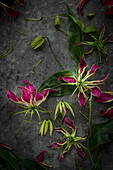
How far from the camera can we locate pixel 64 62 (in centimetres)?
91

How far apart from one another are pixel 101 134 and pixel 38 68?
47 cm

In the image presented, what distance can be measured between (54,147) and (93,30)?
629 millimetres

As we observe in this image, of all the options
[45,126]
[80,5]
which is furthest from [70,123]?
[80,5]

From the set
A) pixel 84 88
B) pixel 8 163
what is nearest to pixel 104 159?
pixel 84 88

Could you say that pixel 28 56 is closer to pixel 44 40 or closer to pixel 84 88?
pixel 44 40

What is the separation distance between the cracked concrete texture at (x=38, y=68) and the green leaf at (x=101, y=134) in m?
0.05

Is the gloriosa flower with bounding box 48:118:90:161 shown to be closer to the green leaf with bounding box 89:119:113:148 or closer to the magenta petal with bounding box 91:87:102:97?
the green leaf with bounding box 89:119:113:148

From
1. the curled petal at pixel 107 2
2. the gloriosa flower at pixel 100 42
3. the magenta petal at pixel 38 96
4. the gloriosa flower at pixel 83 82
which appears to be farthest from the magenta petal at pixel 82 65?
the curled petal at pixel 107 2

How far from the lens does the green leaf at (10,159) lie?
0.89m

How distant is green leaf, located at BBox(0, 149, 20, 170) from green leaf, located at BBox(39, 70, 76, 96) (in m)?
0.38

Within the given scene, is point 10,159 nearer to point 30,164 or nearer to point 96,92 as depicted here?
point 30,164

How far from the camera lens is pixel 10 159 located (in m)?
0.89

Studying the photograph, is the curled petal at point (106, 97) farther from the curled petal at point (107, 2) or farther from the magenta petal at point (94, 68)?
the curled petal at point (107, 2)

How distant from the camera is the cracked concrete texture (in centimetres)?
87
